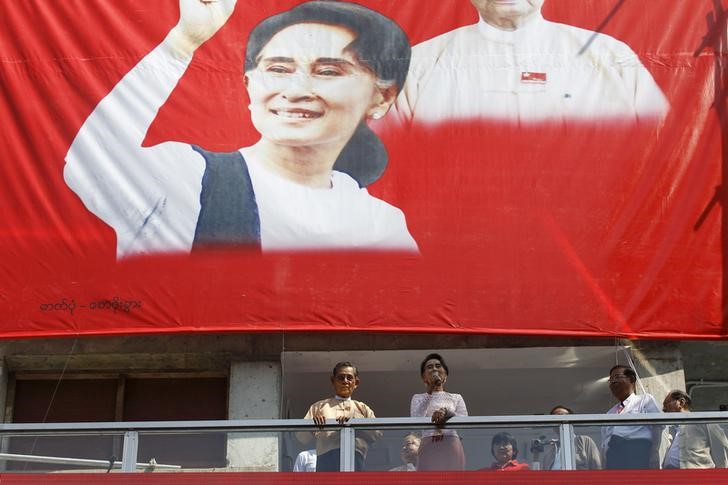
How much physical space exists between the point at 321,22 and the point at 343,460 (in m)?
4.52

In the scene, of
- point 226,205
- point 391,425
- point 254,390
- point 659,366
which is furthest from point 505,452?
point 226,205

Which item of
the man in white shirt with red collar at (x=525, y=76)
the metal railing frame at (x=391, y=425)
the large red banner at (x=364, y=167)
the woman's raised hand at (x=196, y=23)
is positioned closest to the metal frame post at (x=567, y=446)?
the metal railing frame at (x=391, y=425)

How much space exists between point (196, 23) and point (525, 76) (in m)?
2.86

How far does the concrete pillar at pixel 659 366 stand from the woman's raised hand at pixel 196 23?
176 inches

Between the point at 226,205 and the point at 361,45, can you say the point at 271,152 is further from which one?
the point at 361,45

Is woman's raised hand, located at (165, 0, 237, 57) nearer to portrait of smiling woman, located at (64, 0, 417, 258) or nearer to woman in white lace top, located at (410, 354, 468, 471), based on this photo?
portrait of smiling woman, located at (64, 0, 417, 258)

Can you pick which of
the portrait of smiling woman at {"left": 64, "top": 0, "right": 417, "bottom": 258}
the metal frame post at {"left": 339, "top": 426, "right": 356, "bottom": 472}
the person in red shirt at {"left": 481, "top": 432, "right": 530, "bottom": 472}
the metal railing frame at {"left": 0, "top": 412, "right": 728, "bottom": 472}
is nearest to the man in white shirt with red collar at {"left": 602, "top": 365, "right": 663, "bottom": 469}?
the metal railing frame at {"left": 0, "top": 412, "right": 728, "bottom": 472}

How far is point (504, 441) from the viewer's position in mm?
8969

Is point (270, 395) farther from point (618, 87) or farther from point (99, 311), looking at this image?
point (618, 87)

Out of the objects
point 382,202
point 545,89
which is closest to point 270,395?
point 382,202

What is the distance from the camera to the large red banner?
1114 cm

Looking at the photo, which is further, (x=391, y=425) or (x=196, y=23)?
(x=196, y=23)

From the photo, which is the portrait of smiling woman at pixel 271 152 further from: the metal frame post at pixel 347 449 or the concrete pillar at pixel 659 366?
the metal frame post at pixel 347 449

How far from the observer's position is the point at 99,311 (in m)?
11.2
